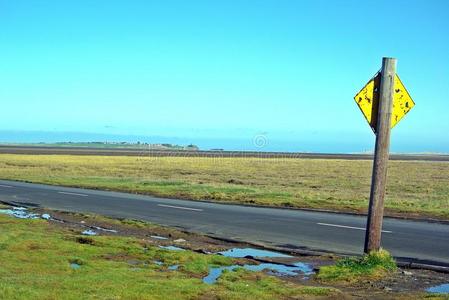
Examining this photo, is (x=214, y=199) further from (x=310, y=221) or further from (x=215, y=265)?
(x=215, y=265)

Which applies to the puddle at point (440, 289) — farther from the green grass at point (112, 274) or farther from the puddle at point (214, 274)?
the puddle at point (214, 274)

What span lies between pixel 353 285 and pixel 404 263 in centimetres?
250

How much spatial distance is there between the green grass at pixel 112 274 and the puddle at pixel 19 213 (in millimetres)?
4938

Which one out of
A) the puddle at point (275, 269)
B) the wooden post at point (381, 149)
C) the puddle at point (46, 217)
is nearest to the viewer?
the puddle at point (275, 269)

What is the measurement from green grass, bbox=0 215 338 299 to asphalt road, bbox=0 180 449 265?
3365 millimetres

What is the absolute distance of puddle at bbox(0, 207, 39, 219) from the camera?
17.7 m

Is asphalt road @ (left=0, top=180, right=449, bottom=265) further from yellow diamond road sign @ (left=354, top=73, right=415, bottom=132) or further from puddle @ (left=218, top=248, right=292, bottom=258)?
yellow diamond road sign @ (left=354, top=73, right=415, bottom=132)

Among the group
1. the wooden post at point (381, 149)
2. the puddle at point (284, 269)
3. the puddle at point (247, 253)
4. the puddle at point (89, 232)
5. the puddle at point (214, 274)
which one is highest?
the wooden post at point (381, 149)

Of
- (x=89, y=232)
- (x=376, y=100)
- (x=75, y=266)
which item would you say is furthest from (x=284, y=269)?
(x=89, y=232)

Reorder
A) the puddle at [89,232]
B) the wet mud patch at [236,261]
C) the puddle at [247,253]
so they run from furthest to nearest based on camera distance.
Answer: the puddle at [89,232]
the puddle at [247,253]
the wet mud patch at [236,261]

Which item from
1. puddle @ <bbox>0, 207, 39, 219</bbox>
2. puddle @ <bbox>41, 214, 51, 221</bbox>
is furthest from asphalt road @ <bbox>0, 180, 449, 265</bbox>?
puddle @ <bbox>41, 214, 51, 221</bbox>

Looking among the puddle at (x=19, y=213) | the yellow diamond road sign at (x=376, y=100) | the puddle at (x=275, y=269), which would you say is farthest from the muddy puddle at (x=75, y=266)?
the puddle at (x=19, y=213)

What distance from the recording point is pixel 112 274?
8984 mm

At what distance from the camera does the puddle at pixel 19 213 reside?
58.1ft
